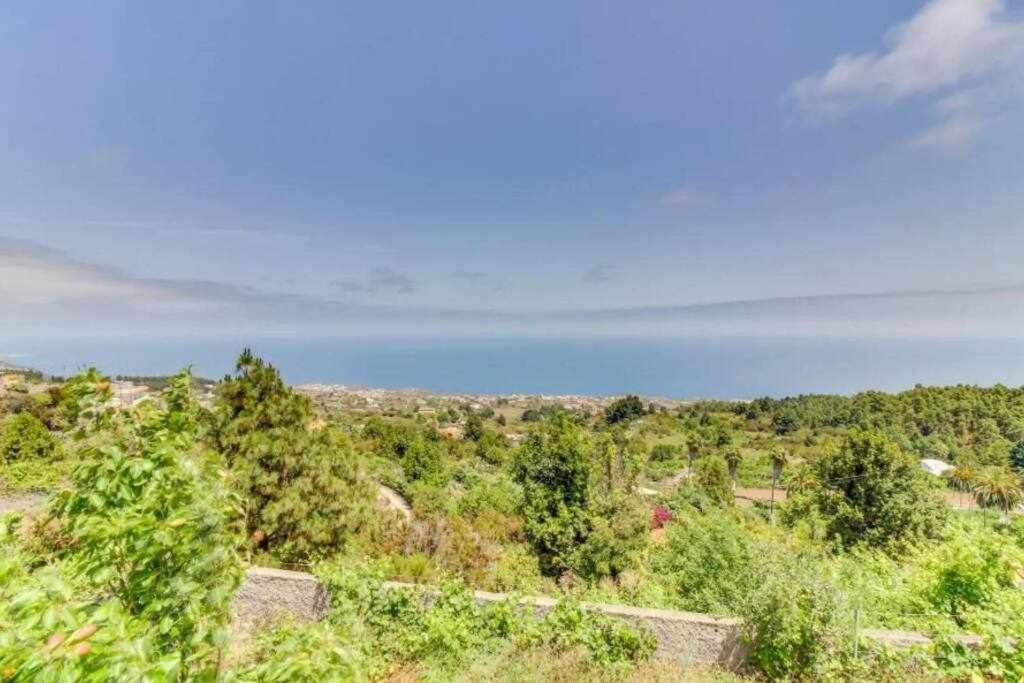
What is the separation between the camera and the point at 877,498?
757 inches

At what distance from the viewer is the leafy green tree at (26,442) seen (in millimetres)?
13695

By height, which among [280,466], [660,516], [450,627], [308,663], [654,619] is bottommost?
[660,516]

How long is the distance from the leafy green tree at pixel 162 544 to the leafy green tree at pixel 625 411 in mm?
79287

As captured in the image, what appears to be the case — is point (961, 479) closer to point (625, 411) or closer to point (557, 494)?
point (557, 494)

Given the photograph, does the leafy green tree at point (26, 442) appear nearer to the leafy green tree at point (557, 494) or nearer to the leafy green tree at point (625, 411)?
the leafy green tree at point (557, 494)

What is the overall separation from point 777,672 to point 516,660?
3165mm

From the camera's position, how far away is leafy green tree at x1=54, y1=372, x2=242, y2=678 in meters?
1.80

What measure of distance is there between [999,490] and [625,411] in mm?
54164

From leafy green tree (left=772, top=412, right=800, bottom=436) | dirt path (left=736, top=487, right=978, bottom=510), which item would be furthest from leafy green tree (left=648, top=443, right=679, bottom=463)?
leafy green tree (left=772, top=412, right=800, bottom=436)

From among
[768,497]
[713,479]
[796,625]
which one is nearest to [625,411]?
[768,497]

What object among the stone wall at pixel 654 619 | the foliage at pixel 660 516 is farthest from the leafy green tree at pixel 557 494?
the stone wall at pixel 654 619

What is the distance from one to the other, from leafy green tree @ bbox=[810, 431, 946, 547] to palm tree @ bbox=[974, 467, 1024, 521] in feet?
54.3

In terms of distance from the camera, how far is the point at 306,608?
7219 millimetres

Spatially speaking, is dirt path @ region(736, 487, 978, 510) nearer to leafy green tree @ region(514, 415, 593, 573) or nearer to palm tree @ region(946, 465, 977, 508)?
palm tree @ region(946, 465, 977, 508)
